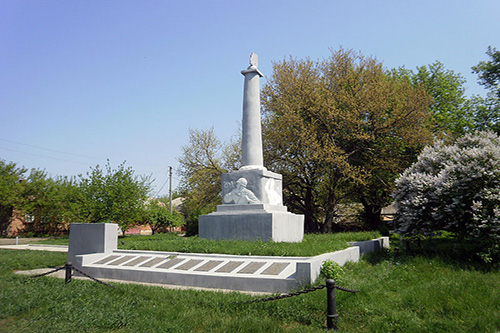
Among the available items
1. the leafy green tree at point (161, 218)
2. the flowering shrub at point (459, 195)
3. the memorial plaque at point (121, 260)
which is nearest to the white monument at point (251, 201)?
the memorial plaque at point (121, 260)

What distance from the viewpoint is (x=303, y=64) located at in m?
25.0

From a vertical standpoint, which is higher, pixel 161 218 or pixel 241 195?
pixel 241 195

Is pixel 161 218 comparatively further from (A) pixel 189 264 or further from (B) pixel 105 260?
(A) pixel 189 264

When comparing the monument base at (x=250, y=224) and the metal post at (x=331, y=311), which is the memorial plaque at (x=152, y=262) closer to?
the monument base at (x=250, y=224)

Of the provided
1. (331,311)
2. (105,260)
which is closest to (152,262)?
(105,260)

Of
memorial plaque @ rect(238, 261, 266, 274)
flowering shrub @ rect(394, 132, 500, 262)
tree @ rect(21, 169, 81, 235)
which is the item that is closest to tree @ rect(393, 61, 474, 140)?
flowering shrub @ rect(394, 132, 500, 262)

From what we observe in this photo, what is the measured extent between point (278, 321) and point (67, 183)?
37.0 m

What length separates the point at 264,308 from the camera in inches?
259

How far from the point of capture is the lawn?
5801mm

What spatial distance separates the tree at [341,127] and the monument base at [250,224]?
856cm

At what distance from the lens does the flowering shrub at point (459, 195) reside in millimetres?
9984

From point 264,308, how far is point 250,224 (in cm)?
620

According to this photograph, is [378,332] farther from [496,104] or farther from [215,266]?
[496,104]

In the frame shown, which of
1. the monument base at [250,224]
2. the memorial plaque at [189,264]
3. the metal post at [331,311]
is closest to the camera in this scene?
the metal post at [331,311]
